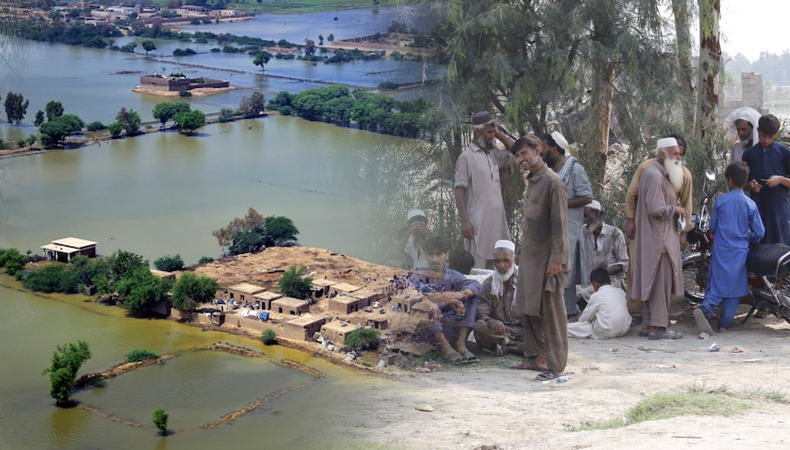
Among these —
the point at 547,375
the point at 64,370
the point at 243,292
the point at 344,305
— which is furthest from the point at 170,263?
the point at 547,375

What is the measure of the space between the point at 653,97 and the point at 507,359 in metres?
3.67

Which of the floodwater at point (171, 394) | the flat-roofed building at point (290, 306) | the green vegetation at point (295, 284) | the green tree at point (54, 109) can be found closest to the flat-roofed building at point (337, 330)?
the floodwater at point (171, 394)

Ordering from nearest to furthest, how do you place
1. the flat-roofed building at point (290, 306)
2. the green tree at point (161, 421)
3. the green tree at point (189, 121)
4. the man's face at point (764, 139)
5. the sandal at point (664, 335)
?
the sandal at point (664, 335) < the man's face at point (764, 139) < the green tree at point (161, 421) < the flat-roofed building at point (290, 306) < the green tree at point (189, 121)

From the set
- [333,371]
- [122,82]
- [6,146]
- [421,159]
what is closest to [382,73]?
[421,159]

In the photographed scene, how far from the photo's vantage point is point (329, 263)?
939 centimetres

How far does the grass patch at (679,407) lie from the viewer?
3.07 meters

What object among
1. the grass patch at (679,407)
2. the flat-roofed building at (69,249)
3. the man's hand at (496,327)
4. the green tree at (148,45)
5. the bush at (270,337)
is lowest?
the bush at (270,337)

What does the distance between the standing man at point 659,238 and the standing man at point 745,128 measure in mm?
537

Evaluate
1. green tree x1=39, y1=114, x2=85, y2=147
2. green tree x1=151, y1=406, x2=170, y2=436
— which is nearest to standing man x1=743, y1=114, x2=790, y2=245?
green tree x1=151, y1=406, x2=170, y2=436

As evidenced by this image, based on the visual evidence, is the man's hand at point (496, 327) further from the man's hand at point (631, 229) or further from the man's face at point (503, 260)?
the man's hand at point (631, 229)

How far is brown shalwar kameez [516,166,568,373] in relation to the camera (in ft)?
11.6

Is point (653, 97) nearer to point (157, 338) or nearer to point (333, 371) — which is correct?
point (333, 371)

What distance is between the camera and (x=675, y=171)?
14.3ft

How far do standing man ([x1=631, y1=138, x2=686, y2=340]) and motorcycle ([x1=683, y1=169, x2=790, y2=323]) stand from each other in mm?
332
